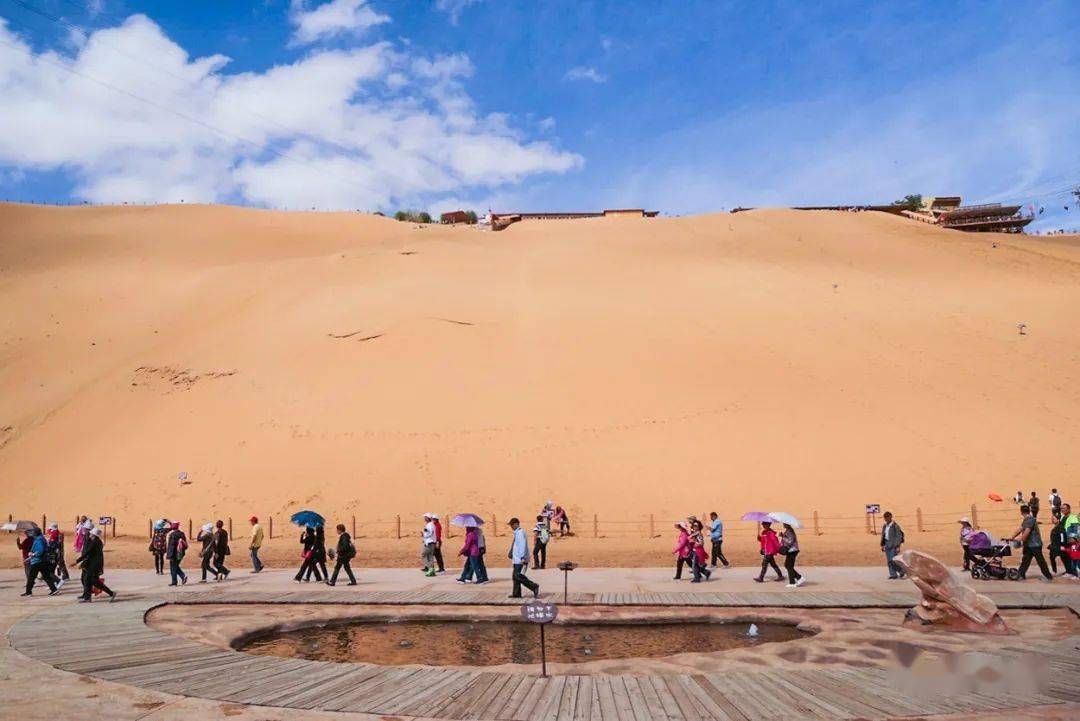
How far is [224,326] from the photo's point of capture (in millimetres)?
41906

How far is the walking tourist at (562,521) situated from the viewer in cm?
2541

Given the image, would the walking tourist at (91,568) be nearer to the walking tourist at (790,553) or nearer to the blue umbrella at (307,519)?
the blue umbrella at (307,519)

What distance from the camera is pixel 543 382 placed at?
34.5 m

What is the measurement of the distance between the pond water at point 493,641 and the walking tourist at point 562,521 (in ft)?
39.9

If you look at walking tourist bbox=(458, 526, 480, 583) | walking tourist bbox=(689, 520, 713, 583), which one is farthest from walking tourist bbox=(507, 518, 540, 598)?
walking tourist bbox=(689, 520, 713, 583)

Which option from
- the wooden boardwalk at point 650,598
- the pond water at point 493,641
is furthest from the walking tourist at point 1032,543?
the pond water at point 493,641

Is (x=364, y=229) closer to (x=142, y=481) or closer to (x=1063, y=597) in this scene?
(x=142, y=481)

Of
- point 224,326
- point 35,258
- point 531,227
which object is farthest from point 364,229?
point 224,326

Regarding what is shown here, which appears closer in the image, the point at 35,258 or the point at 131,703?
the point at 131,703

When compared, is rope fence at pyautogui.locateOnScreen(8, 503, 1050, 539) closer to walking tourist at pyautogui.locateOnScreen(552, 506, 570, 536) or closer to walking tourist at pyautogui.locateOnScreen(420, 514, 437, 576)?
walking tourist at pyautogui.locateOnScreen(552, 506, 570, 536)

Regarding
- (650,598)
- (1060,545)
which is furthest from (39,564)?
(1060,545)

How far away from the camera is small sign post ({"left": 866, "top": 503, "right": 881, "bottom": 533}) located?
24156 mm

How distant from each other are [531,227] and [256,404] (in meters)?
37.9

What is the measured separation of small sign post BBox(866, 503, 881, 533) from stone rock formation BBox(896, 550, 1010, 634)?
1323 centimetres
